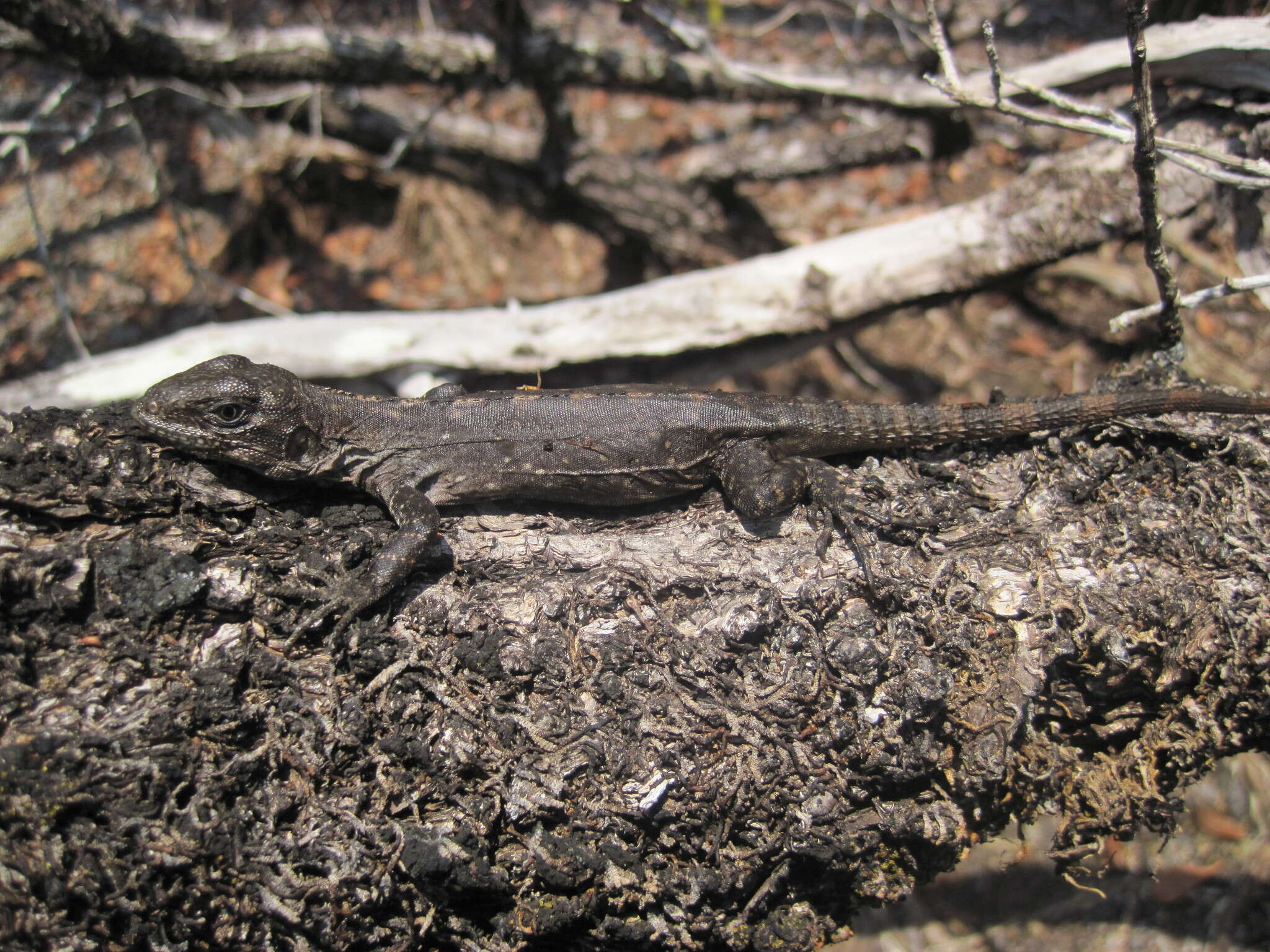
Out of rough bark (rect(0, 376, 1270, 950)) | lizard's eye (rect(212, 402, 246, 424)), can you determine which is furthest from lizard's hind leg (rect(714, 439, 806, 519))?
lizard's eye (rect(212, 402, 246, 424))

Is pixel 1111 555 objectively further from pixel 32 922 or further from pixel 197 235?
pixel 197 235

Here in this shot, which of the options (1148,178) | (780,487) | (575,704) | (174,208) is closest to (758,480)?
(780,487)

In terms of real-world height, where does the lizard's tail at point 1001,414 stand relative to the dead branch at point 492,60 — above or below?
below

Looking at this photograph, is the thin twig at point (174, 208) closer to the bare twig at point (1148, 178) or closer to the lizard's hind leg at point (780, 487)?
the lizard's hind leg at point (780, 487)

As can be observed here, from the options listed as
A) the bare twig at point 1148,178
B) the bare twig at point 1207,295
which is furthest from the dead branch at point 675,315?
the bare twig at point 1207,295

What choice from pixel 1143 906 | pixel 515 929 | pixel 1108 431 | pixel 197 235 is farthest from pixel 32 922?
pixel 197 235

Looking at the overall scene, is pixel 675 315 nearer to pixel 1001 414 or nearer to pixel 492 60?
pixel 1001 414

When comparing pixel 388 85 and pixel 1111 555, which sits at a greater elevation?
pixel 388 85
